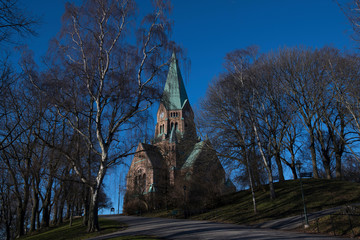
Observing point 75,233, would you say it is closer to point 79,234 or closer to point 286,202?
point 79,234

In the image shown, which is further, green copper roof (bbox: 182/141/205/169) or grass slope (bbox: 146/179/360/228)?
green copper roof (bbox: 182/141/205/169)

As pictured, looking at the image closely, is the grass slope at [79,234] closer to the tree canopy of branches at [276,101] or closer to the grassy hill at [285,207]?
the grassy hill at [285,207]

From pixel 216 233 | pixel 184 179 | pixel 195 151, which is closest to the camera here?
pixel 216 233

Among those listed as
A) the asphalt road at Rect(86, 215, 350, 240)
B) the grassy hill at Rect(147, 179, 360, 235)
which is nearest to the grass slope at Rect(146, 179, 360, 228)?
the grassy hill at Rect(147, 179, 360, 235)

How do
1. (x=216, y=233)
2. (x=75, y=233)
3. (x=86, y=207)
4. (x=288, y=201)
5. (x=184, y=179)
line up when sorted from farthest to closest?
1. (x=184, y=179)
2. (x=288, y=201)
3. (x=86, y=207)
4. (x=75, y=233)
5. (x=216, y=233)

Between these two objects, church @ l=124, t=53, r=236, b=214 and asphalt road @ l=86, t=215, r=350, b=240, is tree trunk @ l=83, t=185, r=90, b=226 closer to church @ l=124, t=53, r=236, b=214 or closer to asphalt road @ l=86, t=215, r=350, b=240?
church @ l=124, t=53, r=236, b=214

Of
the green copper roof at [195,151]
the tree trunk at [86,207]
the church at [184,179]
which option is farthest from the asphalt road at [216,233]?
the green copper roof at [195,151]

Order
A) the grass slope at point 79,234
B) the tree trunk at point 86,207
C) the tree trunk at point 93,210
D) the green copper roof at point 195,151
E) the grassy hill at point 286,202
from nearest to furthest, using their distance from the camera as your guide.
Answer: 1. the grass slope at point 79,234
2. the tree trunk at point 93,210
3. the grassy hill at point 286,202
4. the tree trunk at point 86,207
5. the green copper roof at point 195,151

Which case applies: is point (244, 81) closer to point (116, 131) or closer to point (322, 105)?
point (322, 105)

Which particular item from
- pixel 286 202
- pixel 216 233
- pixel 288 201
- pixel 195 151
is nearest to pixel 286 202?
pixel 286 202

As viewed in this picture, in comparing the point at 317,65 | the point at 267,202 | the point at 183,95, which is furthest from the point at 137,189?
the point at 183,95

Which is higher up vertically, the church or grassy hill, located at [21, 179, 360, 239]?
the church

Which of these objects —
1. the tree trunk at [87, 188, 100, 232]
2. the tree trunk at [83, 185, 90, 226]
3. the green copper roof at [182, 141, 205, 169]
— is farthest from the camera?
the green copper roof at [182, 141, 205, 169]

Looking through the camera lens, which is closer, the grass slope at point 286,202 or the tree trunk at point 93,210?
the tree trunk at point 93,210
